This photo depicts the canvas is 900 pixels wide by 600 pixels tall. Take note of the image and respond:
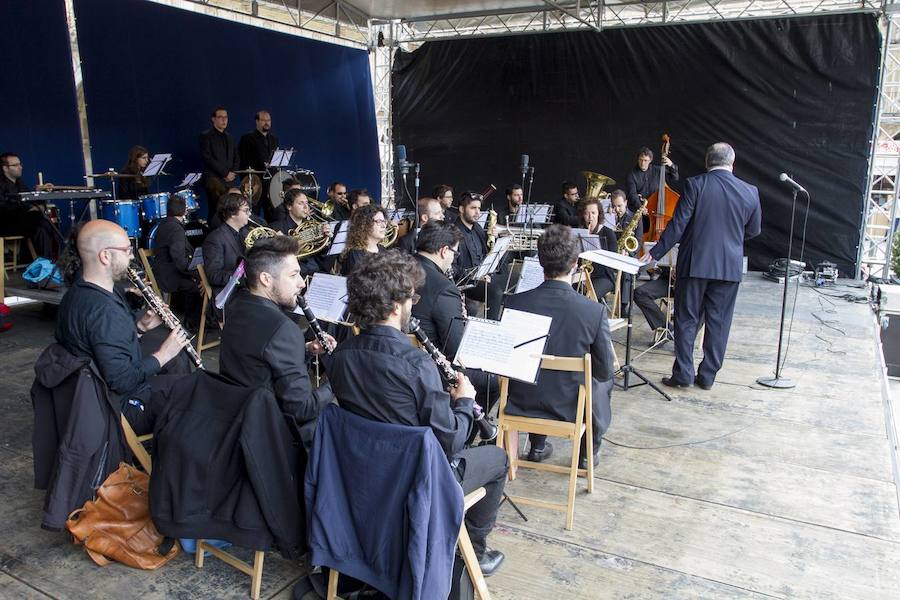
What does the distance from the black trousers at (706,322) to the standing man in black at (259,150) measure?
6.54 metres

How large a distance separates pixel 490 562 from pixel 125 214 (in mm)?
6523

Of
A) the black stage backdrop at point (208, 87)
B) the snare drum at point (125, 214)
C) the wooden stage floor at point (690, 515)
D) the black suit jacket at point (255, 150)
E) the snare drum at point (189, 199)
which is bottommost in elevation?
the wooden stage floor at point (690, 515)

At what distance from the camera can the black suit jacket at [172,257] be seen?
6047mm

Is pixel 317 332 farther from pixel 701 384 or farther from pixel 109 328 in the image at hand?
pixel 701 384

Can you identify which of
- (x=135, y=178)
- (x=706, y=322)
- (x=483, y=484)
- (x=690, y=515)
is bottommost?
(x=690, y=515)

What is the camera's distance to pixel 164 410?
2.58 metres

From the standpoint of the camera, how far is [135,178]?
849 centimetres

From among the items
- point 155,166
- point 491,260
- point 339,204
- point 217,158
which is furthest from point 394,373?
point 217,158

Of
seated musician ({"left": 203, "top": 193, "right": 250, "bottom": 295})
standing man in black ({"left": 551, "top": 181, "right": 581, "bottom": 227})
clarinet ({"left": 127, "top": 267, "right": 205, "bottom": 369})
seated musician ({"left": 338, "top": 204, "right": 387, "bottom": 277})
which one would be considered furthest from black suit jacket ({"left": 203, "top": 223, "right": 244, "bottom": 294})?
standing man in black ({"left": 551, "top": 181, "right": 581, "bottom": 227})

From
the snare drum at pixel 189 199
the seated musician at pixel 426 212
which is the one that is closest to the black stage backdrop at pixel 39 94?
the snare drum at pixel 189 199

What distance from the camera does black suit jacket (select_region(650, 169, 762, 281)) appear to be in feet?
16.0

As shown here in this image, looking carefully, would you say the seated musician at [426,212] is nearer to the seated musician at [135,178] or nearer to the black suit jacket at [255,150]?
the seated musician at [135,178]

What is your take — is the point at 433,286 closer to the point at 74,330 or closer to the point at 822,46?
the point at 74,330

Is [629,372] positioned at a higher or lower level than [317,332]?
lower
